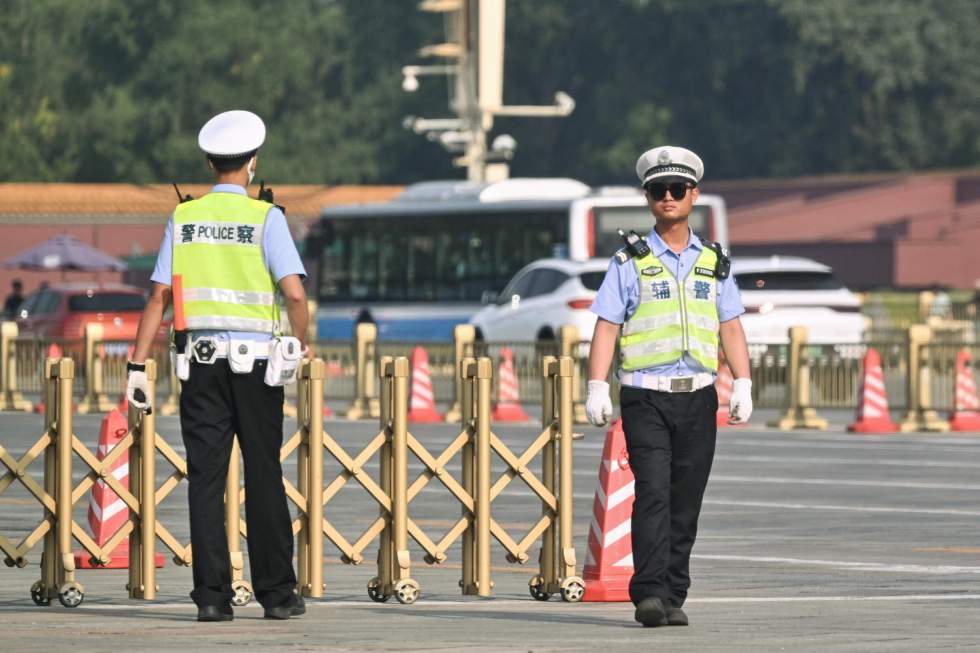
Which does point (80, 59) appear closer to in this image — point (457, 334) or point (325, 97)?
→ point (325, 97)

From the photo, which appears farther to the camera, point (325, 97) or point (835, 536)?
point (325, 97)

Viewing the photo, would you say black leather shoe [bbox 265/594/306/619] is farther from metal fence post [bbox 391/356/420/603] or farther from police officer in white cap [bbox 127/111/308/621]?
metal fence post [bbox 391/356/420/603]

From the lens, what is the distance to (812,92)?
342 ft

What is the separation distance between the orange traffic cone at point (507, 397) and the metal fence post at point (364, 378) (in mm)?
1638

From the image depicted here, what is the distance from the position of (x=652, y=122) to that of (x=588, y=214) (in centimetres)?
6495

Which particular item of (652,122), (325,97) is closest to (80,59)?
(325,97)

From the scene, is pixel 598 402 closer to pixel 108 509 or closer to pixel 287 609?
pixel 287 609

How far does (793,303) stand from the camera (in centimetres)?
3094

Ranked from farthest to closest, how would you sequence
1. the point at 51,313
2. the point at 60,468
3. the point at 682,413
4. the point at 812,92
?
the point at 812,92
the point at 51,313
the point at 60,468
the point at 682,413

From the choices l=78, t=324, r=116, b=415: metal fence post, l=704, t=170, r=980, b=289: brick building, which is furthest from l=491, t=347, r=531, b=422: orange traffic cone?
l=704, t=170, r=980, b=289: brick building

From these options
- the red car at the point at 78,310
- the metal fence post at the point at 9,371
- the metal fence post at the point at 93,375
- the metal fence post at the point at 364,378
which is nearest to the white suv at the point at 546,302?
the metal fence post at the point at 364,378

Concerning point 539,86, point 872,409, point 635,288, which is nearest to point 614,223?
point 872,409

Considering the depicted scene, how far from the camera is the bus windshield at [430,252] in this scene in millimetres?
41750

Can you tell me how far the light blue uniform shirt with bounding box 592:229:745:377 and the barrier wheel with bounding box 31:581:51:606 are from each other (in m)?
2.60
